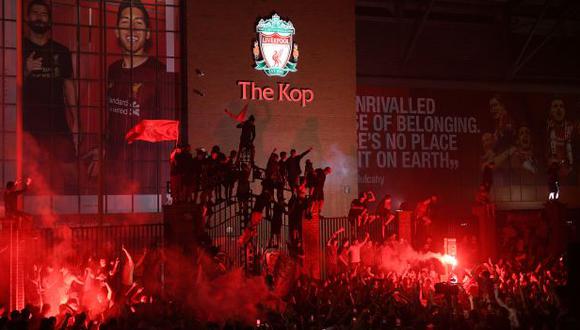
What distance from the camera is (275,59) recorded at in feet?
95.0

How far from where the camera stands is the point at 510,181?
116ft

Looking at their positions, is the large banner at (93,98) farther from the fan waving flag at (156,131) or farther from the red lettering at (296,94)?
the fan waving flag at (156,131)

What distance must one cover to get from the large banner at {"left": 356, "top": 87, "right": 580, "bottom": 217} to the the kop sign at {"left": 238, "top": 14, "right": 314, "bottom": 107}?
4.88m

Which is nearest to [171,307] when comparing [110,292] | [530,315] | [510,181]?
[110,292]

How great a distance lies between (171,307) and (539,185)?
26812 millimetres

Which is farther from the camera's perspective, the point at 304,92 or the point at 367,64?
the point at 367,64

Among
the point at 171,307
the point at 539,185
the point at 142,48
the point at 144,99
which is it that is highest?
the point at 142,48

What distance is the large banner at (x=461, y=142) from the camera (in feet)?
109

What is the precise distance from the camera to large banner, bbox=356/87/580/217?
33312 mm

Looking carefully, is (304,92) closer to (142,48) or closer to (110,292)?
(142,48)

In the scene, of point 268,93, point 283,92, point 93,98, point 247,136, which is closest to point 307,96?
point 283,92

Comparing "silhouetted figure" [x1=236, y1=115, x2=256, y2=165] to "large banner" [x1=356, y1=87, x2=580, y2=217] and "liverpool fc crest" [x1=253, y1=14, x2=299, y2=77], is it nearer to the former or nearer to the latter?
"liverpool fc crest" [x1=253, y1=14, x2=299, y2=77]

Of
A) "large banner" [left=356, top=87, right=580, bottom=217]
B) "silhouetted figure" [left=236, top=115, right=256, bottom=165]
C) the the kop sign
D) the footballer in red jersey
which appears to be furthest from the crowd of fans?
"large banner" [left=356, top=87, right=580, bottom=217]

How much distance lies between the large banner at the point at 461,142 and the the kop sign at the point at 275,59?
16.0ft
